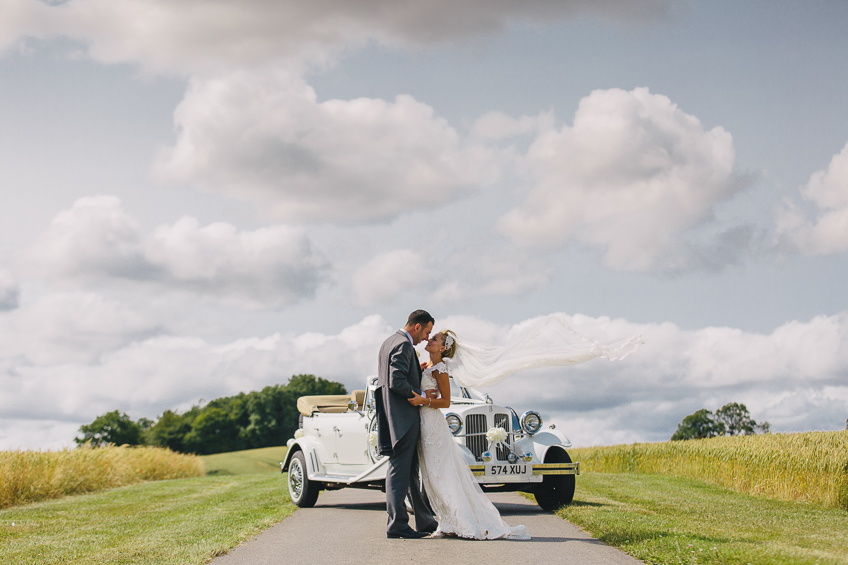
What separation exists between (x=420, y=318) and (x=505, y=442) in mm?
4824

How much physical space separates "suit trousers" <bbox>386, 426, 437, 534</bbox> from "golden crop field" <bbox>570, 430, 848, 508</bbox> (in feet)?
40.2

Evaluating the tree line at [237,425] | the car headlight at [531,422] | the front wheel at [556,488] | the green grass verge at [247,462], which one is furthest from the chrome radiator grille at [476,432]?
the tree line at [237,425]

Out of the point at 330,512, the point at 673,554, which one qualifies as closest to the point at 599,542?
the point at 673,554

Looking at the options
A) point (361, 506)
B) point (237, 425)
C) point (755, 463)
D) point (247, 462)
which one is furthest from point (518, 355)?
point (237, 425)

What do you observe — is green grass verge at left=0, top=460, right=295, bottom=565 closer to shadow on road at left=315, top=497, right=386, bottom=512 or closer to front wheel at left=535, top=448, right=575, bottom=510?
shadow on road at left=315, top=497, right=386, bottom=512

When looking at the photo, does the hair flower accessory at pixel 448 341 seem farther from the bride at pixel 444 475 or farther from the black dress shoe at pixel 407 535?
the black dress shoe at pixel 407 535

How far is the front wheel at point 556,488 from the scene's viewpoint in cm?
1340

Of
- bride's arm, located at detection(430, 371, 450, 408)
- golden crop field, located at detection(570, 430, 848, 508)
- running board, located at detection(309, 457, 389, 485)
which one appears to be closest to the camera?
bride's arm, located at detection(430, 371, 450, 408)

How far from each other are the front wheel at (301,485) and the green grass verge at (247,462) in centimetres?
5294

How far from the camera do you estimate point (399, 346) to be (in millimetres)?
9555

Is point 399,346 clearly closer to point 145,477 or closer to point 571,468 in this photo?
point 571,468

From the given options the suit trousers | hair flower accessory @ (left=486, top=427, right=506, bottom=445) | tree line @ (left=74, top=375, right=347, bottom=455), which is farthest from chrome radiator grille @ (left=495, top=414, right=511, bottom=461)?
tree line @ (left=74, top=375, right=347, bottom=455)

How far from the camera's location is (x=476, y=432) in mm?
13688

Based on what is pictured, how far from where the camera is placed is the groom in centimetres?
948
